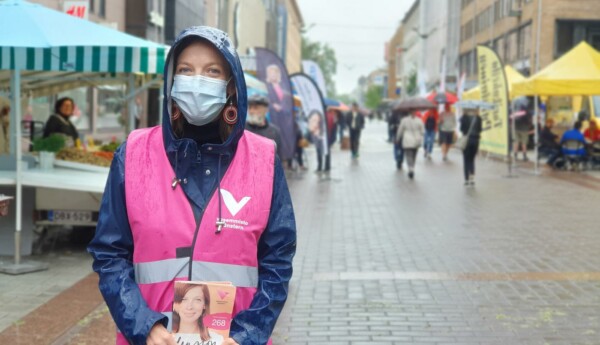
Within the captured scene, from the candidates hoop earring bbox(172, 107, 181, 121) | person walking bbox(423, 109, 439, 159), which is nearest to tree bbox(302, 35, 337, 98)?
person walking bbox(423, 109, 439, 159)

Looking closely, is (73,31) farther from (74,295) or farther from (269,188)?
(269,188)

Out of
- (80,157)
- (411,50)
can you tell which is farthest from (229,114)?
(411,50)

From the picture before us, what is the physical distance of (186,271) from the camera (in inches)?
102

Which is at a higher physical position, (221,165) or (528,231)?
(221,165)

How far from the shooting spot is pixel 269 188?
8.89 feet

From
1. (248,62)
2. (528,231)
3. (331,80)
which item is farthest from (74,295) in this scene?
(331,80)

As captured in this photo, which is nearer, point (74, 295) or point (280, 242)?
point (280, 242)

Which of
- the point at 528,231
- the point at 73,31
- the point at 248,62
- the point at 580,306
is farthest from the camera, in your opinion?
the point at 248,62

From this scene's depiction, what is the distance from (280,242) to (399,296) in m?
5.22

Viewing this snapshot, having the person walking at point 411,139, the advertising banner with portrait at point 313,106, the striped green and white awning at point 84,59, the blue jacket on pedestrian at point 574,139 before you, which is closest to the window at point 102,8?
the advertising banner with portrait at point 313,106

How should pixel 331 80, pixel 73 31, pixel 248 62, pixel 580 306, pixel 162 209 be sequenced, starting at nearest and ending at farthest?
pixel 162 209, pixel 580 306, pixel 73 31, pixel 248 62, pixel 331 80

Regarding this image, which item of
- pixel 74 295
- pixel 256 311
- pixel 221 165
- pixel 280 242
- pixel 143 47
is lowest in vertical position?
pixel 74 295

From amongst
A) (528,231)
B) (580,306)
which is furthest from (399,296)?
(528,231)

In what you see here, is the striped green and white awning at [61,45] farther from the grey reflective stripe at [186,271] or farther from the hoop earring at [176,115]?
the grey reflective stripe at [186,271]
